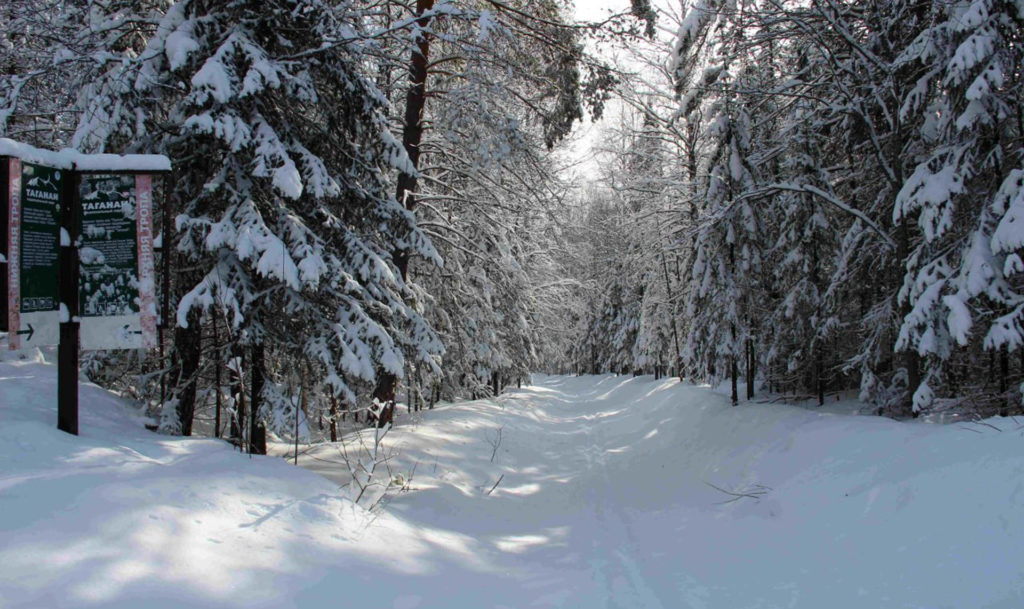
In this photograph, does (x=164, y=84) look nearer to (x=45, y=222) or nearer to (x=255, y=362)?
(x=45, y=222)

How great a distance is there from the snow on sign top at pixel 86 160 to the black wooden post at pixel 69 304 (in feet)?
0.40

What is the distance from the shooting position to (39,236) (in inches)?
206

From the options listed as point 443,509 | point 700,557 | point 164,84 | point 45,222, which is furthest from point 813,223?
point 45,222

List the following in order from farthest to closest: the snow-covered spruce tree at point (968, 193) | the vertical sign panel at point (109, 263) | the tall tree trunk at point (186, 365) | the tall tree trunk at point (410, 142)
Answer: the tall tree trunk at point (410, 142) < the tall tree trunk at point (186, 365) < the snow-covered spruce tree at point (968, 193) < the vertical sign panel at point (109, 263)

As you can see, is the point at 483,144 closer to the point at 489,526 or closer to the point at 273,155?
the point at 273,155

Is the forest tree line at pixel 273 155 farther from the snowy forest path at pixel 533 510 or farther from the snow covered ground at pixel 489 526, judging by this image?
the snowy forest path at pixel 533 510

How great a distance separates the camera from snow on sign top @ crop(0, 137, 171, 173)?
5.14 meters

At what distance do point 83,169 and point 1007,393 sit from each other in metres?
11.5

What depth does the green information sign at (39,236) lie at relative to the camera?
202 inches

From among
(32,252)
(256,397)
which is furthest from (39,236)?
(256,397)

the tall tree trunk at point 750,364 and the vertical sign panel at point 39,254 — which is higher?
the vertical sign panel at point 39,254

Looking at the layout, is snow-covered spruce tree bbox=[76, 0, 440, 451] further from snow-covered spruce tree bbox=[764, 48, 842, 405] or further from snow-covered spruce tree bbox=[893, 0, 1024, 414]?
snow-covered spruce tree bbox=[764, 48, 842, 405]

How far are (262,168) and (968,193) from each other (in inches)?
380

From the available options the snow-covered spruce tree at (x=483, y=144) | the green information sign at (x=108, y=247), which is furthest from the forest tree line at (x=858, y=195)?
the green information sign at (x=108, y=247)
